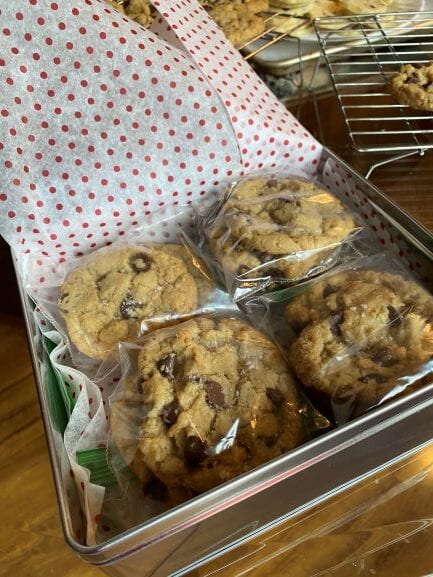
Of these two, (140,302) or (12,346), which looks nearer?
(140,302)

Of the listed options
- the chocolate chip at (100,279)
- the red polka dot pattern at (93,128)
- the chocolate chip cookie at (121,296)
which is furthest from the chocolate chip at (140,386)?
the red polka dot pattern at (93,128)

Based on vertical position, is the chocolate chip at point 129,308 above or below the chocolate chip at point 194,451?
above

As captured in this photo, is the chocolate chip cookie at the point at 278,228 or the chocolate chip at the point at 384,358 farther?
the chocolate chip cookie at the point at 278,228

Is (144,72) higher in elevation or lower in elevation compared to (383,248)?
higher

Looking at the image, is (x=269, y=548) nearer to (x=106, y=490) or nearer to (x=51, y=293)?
(x=106, y=490)

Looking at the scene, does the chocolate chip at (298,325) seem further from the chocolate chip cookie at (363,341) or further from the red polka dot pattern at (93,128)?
the red polka dot pattern at (93,128)

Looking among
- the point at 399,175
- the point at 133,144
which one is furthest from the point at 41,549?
the point at 399,175

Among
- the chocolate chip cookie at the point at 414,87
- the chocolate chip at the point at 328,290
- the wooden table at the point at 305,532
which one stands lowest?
the wooden table at the point at 305,532

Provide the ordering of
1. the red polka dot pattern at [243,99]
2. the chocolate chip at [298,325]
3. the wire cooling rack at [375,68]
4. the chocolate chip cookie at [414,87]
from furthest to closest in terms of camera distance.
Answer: the wire cooling rack at [375,68] < the chocolate chip cookie at [414,87] < the red polka dot pattern at [243,99] < the chocolate chip at [298,325]
